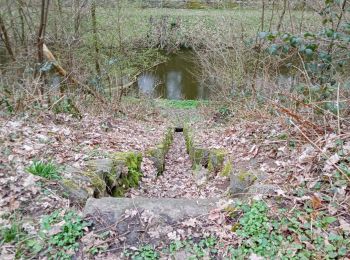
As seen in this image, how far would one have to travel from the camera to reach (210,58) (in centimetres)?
1343

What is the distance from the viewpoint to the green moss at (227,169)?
4668mm

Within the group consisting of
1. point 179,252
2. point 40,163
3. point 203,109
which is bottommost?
point 203,109

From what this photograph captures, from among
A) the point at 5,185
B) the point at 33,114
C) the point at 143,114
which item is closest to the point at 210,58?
the point at 143,114

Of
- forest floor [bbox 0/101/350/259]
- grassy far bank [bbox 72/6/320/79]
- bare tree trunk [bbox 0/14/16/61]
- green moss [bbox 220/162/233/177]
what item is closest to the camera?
forest floor [bbox 0/101/350/259]

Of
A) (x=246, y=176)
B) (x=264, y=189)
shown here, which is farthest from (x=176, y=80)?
(x=264, y=189)

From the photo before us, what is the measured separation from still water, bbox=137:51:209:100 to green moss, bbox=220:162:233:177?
14336 mm

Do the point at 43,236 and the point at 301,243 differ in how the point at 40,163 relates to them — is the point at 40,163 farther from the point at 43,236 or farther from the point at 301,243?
the point at 301,243

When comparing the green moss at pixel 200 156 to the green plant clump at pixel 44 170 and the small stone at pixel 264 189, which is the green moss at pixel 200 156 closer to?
the small stone at pixel 264 189

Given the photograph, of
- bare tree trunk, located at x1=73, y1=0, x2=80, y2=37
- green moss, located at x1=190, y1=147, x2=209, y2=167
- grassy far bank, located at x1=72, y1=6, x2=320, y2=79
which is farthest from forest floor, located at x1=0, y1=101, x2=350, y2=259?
bare tree trunk, located at x1=73, y1=0, x2=80, y2=37

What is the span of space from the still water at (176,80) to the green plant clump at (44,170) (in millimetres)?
15641

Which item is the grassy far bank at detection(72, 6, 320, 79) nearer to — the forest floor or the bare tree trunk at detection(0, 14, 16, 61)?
the bare tree trunk at detection(0, 14, 16, 61)

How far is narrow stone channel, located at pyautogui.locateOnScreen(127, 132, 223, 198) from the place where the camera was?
4898 mm

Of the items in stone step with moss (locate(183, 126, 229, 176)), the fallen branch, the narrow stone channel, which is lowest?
the narrow stone channel

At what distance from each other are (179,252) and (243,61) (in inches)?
400
